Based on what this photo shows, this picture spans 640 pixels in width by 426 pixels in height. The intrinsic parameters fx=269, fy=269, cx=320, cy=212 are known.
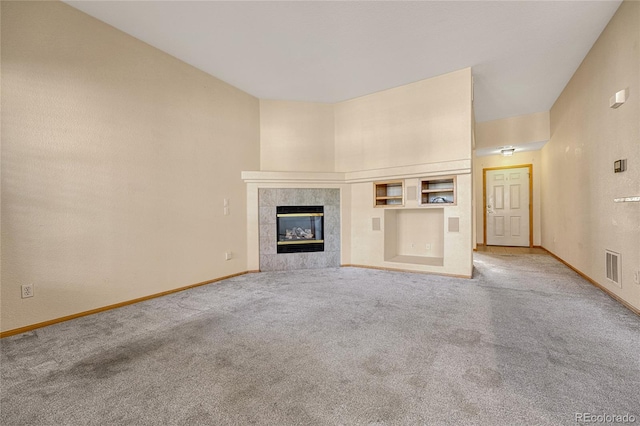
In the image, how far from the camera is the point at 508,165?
7035mm

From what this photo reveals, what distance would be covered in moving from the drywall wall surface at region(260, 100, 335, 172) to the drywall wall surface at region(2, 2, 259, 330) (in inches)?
41.5

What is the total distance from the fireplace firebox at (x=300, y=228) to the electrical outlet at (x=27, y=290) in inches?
118

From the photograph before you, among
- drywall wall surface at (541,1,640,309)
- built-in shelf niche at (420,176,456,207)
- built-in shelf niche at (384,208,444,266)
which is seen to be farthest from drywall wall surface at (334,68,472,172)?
drywall wall surface at (541,1,640,309)

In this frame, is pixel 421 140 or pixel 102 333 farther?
pixel 421 140

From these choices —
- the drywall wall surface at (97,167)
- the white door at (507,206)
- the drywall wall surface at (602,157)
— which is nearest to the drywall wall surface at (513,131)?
the drywall wall surface at (602,157)

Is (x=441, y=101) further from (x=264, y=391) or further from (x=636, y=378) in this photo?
(x=264, y=391)

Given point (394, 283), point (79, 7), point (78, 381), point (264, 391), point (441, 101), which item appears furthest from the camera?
point (441, 101)

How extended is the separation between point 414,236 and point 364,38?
11.1 ft

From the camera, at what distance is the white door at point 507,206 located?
22.7 feet

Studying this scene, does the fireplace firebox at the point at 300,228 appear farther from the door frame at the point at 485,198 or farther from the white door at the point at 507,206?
the white door at the point at 507,206

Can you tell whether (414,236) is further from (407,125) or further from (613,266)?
(613,266)

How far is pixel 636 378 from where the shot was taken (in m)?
1.60

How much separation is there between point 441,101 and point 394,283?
2.87 m

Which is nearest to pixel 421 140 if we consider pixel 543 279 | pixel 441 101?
pixel 441 101
